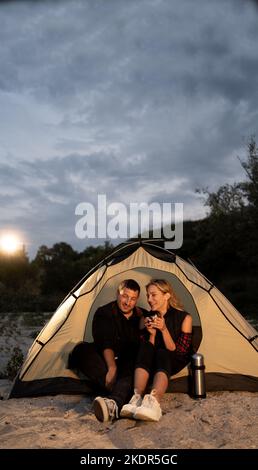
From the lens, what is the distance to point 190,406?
480cm

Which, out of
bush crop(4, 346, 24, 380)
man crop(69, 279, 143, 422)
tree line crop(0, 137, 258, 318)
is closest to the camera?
man crop(69, 279, 143, 422)

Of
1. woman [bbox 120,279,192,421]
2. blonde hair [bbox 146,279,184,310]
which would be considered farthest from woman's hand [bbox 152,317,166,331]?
blonde hair [bbox 146,279,184,310]

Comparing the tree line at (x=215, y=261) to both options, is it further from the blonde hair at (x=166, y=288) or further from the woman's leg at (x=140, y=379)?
the woman's leg at (x=140, y=379)

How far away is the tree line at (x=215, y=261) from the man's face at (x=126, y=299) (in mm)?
4766

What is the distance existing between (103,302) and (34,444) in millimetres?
2357

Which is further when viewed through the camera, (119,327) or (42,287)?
(42,287)

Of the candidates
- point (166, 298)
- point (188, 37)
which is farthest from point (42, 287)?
point (166, 298)

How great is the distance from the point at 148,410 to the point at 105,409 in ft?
1.18

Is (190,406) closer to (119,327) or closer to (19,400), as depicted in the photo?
(119,327)

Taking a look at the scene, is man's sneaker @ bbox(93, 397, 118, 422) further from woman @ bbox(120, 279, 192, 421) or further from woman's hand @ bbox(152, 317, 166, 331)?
woman's hand @ bbox(152, 317, 166, 331)

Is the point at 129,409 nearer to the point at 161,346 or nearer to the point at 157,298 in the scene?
the point at 161,346

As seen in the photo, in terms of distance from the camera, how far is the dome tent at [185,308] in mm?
5320

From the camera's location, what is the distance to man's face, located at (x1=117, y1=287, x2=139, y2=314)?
5188 mm

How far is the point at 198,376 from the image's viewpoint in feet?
16.4
